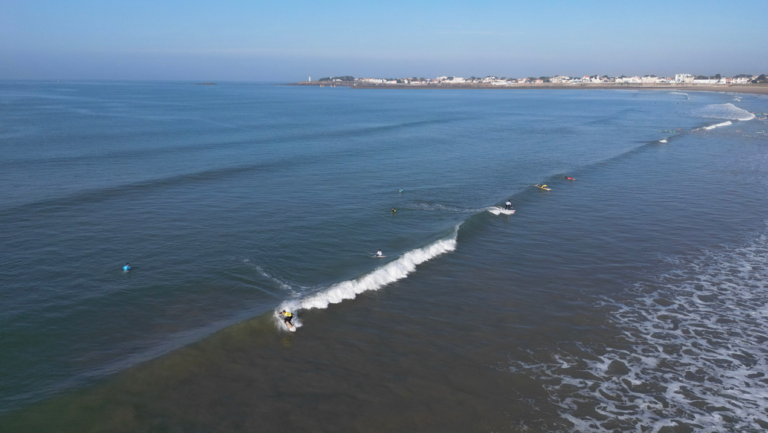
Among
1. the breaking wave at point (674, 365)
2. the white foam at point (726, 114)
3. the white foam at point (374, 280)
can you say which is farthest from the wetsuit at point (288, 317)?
the white foam at point (726, 114)

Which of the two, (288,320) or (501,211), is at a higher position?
(501,211)

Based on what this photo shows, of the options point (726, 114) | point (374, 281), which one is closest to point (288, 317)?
point (374, 281)

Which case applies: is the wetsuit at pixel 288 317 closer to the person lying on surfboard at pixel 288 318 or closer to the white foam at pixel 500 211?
the person lying on surfboard at pixel 288 318

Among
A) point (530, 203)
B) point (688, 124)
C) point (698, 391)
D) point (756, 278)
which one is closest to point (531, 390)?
point (698, 391)

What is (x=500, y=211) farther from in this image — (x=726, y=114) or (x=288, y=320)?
(x=726, y=114)

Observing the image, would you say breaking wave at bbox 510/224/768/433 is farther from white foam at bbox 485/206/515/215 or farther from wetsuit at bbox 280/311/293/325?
white foam at bbox 485/206/515/215

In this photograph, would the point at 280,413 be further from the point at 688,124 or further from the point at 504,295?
the point at 688,124
